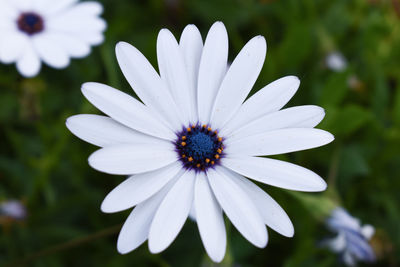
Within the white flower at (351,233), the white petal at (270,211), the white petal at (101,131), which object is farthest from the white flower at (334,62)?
the white petal at (101,131)

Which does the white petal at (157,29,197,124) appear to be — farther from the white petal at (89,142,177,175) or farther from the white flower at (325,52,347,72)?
the white flower at (325,52,347,72)

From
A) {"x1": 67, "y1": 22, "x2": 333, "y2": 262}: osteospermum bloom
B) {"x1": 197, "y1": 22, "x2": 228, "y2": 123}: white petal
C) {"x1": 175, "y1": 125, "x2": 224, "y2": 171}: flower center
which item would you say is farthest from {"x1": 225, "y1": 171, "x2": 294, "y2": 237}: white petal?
{"x1": 197, "y1": 22, "x2": 228, "y2": 123}: white petal

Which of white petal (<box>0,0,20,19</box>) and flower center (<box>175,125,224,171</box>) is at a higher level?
white petal (<box>0,0,20,19</box>)

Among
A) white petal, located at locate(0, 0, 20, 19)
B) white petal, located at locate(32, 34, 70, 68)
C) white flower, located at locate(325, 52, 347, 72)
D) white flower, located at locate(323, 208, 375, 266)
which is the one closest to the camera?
white flower, located at locate(323, 208, 375, 266)

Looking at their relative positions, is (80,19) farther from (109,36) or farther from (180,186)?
(180,186)

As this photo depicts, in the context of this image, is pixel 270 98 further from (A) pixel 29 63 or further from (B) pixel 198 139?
(A) pixel 29 63

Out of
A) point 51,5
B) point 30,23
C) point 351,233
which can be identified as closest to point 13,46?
point 30,23
